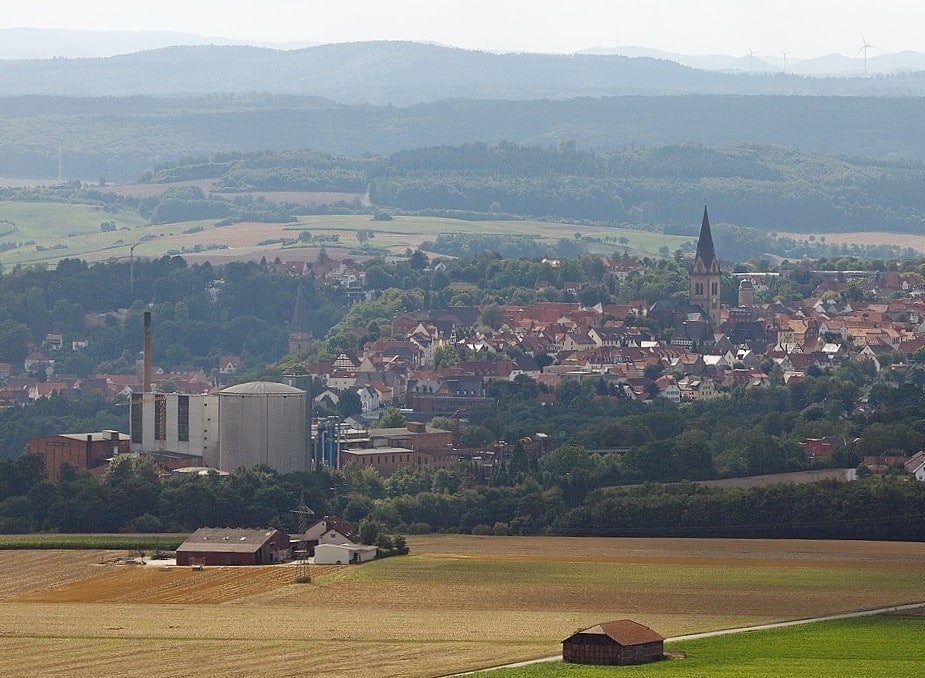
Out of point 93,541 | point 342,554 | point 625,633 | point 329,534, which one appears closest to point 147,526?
point 93,541

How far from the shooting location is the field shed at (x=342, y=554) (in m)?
75.9

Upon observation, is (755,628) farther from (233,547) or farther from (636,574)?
(233,547)

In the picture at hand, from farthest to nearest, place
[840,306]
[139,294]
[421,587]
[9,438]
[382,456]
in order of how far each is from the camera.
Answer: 1. [139,294]
2. [840,306]
3. [9,438]
4. [382,456]
5. [421,587]

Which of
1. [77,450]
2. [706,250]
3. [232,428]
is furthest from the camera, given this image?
[706,250]

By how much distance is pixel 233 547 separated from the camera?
3046 inches

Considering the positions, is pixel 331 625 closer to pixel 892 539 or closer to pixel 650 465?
pixel 892 539

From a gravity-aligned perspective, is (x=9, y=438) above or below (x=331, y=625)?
below

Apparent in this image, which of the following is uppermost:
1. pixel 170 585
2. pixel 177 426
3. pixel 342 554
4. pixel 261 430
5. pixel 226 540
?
pixel 170 585

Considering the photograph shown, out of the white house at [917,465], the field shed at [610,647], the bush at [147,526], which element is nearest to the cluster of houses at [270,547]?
the bush at [147,526]

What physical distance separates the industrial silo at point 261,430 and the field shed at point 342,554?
22.5 meters

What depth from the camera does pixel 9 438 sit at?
130375 millimetres

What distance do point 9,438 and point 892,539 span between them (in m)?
59.0

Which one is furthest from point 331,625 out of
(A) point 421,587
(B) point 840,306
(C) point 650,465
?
(B) point 840,306

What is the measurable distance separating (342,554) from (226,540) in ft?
12.3
